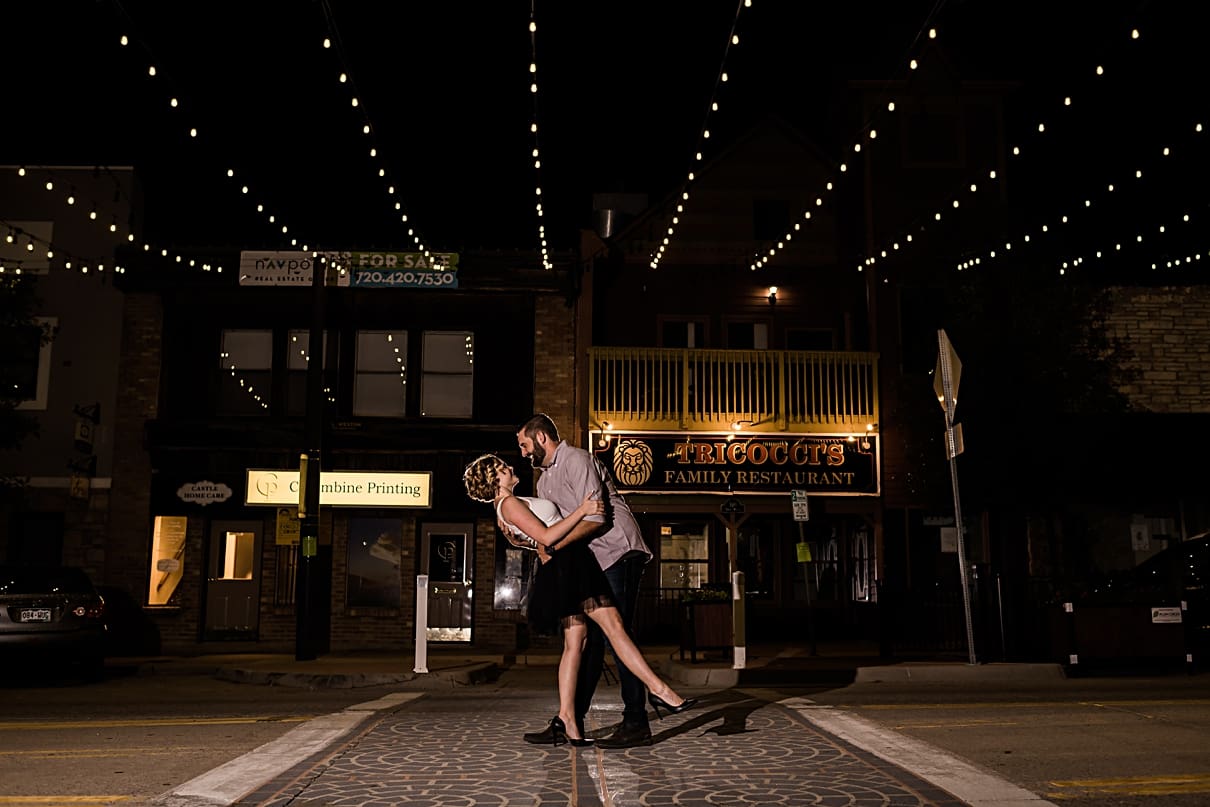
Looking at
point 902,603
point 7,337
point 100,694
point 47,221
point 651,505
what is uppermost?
point 47,221

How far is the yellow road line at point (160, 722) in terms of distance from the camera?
8.44 meters

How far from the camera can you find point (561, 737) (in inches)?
255

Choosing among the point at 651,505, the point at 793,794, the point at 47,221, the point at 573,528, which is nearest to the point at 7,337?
the point at 47,221

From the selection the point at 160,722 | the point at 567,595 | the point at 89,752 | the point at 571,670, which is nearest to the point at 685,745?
the point at 571,670

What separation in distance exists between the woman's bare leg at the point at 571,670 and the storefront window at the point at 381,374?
594 inches

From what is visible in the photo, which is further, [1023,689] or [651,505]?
[651,505]

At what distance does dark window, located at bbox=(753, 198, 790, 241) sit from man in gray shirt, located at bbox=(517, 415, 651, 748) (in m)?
15.8

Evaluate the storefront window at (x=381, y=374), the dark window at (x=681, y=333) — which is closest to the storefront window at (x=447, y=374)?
the storefront window at (x=381, y=374)

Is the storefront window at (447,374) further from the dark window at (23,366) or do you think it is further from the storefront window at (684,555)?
the dark window at (23,366)

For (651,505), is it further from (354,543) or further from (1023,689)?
(1023,689)

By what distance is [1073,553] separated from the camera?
1927 cm

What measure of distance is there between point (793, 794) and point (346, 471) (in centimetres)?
1598

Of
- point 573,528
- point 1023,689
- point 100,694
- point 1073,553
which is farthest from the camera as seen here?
point 1073,553

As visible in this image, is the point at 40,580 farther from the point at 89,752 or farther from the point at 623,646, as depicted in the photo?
the point at 623,646
